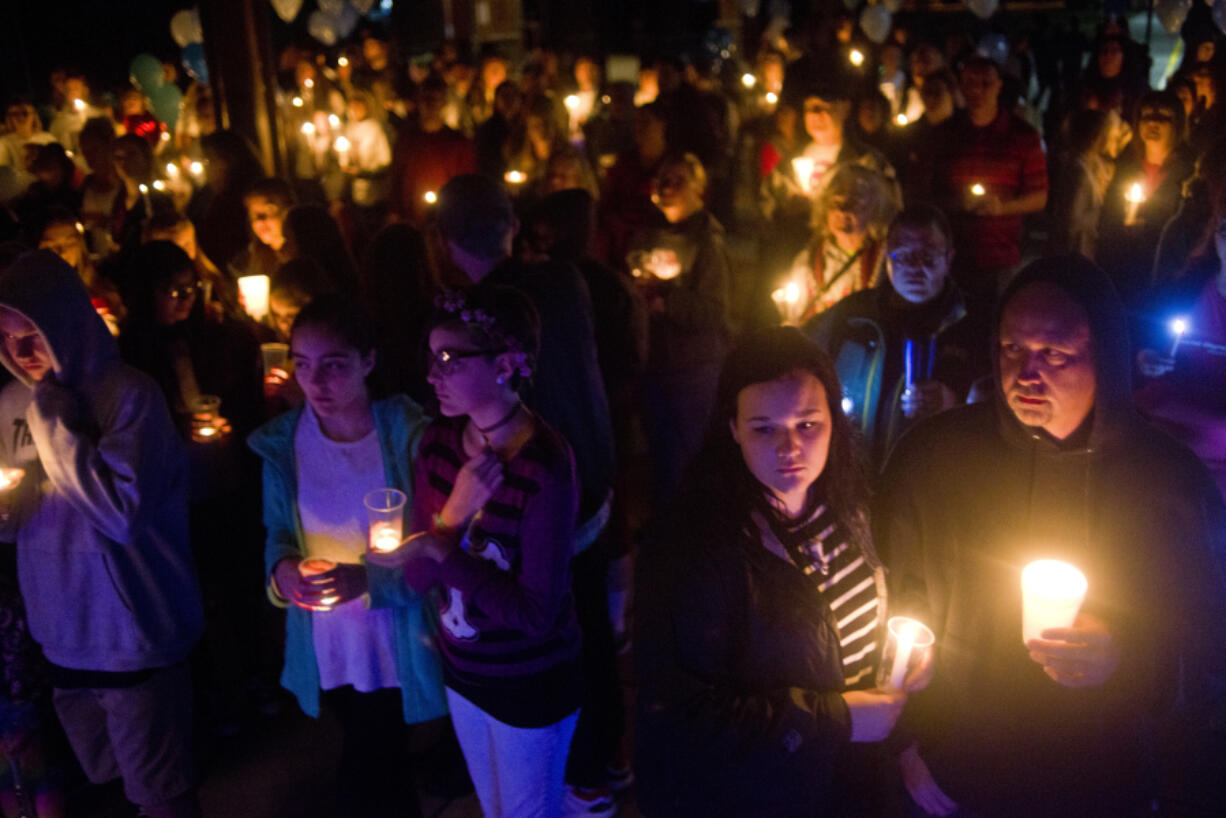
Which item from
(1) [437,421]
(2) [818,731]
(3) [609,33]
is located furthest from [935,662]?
(3) [609,33]

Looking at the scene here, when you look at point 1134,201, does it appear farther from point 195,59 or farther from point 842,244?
point 195,59

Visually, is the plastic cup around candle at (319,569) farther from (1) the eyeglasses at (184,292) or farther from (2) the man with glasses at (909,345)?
(2) the man with glasses at (909,345)

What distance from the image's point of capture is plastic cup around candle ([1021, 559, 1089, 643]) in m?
1.94

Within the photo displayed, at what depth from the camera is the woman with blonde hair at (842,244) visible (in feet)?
→ 13.9

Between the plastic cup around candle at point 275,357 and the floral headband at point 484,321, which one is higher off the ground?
the floral headband at point 484,321

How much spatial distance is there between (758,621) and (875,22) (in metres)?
13.0

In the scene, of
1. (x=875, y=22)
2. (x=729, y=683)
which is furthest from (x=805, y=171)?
(x=875, y=22)

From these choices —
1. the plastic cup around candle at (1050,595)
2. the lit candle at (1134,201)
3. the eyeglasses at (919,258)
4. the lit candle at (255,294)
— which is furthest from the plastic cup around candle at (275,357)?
the lit candle at (1134,201)

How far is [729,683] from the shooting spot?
2043 millimetres

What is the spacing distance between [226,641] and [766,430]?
2.96 meters

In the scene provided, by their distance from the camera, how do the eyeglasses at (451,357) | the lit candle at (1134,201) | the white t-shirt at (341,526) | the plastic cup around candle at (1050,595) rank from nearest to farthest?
the plastic cup around candle at (1050,595), the eyeglasses at (451,357), the white t-shirt at (341,526), the lit candle at (1134,201)

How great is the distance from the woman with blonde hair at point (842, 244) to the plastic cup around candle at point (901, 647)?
2387 millimetres

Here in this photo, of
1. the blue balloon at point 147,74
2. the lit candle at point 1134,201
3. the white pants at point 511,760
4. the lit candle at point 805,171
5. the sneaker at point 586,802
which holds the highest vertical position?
the blue balloon at point 147,74

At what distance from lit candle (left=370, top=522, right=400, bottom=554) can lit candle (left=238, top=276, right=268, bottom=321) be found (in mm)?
2281
